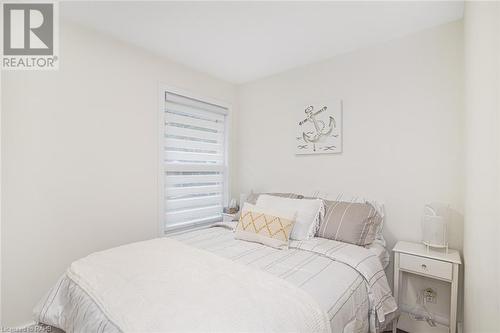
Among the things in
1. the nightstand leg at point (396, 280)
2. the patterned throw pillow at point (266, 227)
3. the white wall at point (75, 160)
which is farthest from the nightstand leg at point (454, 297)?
the white wall at point (75, 160)

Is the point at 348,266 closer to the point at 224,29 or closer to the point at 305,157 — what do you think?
the point at 305,157

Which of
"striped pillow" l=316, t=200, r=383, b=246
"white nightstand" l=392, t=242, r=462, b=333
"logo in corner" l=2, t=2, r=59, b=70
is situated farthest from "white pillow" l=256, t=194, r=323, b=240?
"logo in corner" l=2, t=2, r=59, b=70

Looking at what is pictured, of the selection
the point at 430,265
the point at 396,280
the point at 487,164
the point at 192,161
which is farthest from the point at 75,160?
the point at 430,265

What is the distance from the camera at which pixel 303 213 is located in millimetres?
2107

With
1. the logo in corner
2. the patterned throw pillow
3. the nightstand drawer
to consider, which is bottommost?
the nightstand drawer

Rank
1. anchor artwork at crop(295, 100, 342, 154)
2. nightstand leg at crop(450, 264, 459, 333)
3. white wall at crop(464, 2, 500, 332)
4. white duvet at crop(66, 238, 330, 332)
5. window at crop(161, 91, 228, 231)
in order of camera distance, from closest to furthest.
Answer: white wall at crop(464, 2, 500, 332) < white duvet at crop(66, 238, 330, 332) < nightstand leg at crop(450, 264, 459, 333) < anchor artwork at crop(295, 100, 342, 154) < window at crop(161, 91, 228, 231)

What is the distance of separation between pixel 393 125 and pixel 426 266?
1.17m

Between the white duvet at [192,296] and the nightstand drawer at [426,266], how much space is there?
3.58ft

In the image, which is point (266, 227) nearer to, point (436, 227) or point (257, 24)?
point (436, 227)

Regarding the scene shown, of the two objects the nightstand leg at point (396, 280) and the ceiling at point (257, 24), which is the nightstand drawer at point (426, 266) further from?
the ceiling at point (257, 24)

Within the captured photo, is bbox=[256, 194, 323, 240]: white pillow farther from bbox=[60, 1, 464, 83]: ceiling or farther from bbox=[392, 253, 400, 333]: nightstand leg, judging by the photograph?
bbox=[60, 1, 464, 83]: ceiling

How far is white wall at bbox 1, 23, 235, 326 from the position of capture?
1835mm

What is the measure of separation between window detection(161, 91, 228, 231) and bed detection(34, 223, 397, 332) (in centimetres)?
99

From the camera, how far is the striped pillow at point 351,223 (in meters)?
1.96
